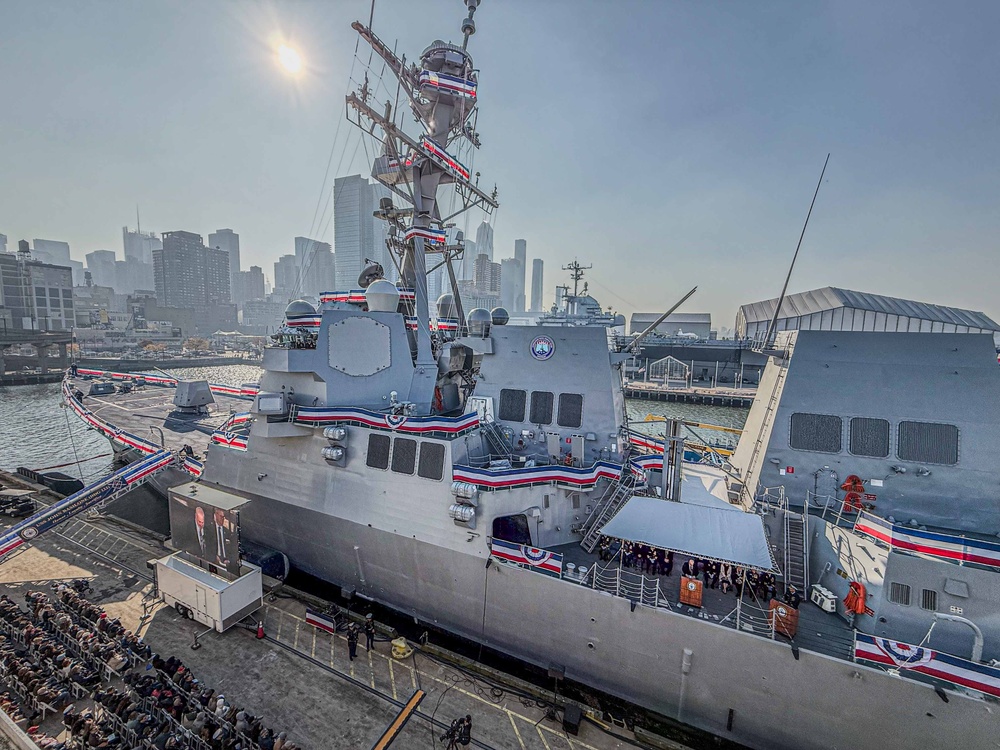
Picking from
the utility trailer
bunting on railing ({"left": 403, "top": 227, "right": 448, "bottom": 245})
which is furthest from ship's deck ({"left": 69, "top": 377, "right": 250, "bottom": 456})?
bunting on railing ({"left": 403, "top": 227, "right": 448, "bottom": 245})

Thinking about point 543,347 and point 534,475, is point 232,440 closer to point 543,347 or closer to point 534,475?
point 534,475

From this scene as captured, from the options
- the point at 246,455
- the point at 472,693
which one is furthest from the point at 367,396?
the point at 472,693

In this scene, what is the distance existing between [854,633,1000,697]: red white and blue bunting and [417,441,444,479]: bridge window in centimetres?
880

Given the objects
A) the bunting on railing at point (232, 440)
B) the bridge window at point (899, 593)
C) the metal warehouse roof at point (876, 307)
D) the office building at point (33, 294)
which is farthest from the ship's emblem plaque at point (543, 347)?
the office building at point (33, 294)

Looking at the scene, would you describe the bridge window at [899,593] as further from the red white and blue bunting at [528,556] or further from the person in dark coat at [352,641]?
the person in dark coat at [352,641]

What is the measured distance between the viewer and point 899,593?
7387mm

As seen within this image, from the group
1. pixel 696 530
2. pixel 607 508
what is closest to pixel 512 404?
pixel 607 508

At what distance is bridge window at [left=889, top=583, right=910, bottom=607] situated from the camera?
7.33m

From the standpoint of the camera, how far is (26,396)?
4475 centimetres

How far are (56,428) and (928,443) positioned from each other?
165 ft

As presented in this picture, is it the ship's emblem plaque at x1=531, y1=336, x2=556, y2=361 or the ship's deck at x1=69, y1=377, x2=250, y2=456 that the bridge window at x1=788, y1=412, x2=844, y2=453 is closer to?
the ship's emblem plaque at x1=531, y1=336, x2=556, y2=361

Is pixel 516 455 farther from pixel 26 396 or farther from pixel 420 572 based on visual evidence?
pixel 26 396

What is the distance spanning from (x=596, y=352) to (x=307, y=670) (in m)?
11.0

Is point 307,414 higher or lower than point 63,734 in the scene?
higher
